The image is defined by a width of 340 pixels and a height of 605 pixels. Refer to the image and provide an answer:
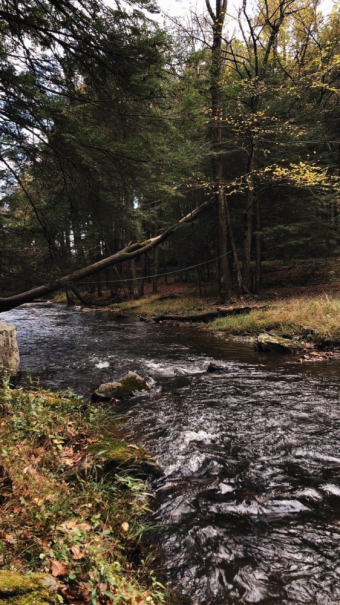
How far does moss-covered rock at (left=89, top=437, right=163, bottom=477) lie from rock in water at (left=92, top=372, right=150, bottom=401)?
237cm

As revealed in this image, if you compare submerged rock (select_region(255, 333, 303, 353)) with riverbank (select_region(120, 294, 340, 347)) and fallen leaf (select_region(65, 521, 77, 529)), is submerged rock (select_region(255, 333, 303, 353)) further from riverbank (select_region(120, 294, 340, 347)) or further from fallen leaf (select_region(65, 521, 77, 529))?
fallen leaf (select_region(65, 521, 77, 529))

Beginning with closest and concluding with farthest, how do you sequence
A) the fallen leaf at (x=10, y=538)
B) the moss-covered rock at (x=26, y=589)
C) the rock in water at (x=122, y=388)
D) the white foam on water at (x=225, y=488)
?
1. the moss-covered rock at (x=26, y=589)
2. the fallen leaf at (x=10, y=538)
3. the white foam on water at (x=225, y=488)
4. the rock in water at (x=122, y=388)

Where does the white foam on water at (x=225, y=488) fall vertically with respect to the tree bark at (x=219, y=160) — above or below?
below

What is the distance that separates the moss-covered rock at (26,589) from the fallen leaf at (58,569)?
28cm

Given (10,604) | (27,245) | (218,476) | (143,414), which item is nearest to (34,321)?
(27,245)

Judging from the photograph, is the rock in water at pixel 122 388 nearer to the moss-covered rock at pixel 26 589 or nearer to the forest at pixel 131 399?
the forest at pixel 131 399

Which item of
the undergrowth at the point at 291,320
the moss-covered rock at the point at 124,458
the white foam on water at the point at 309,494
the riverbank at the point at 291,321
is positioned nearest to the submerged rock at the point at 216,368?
the riverbank at the point at 291,321

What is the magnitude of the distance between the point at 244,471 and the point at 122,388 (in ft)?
10.7

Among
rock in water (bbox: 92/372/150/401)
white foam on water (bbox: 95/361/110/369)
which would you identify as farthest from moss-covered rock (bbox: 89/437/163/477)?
white foam on water (bbox: 95/361/110/369)

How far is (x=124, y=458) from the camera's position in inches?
141

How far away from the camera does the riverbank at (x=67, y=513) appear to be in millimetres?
1896

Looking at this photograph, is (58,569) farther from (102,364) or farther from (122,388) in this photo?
(102,364)

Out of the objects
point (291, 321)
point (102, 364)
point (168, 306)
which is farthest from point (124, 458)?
point (168, 306)

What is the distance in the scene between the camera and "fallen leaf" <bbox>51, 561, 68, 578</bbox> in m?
1.91
